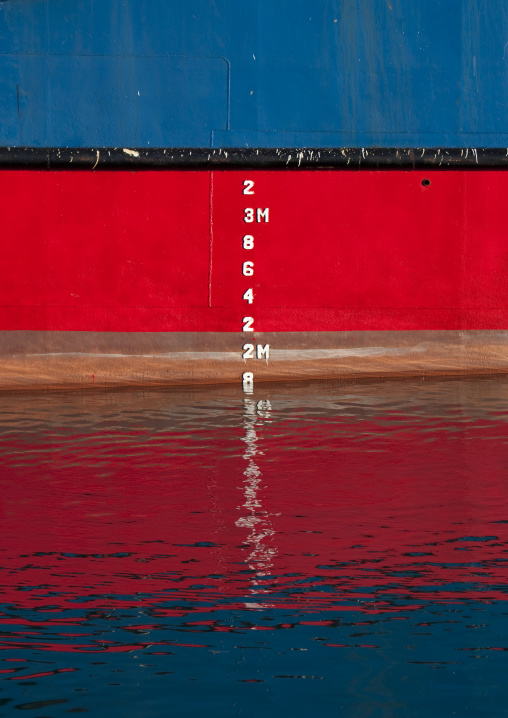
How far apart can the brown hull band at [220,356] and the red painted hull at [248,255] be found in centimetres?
2

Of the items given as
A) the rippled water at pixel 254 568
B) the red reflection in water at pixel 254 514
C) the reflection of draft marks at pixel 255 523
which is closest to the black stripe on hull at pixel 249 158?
the red reflection in water at pixel 254 514

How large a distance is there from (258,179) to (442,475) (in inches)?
132

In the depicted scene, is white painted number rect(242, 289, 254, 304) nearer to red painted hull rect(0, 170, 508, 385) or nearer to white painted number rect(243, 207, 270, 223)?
red painted hull rect(0, 170, 508, 385)

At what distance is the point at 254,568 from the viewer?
127 inches

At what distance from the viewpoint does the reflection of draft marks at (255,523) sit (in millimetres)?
3219

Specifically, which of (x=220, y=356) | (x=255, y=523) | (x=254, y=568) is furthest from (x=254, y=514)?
(x=220, y=356)

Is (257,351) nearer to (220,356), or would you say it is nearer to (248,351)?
(248,351)

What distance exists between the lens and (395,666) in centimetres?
244

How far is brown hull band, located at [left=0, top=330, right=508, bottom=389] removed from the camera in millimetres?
7602

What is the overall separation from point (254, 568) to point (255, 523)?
22.0 inches

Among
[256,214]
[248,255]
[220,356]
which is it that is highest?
[256,214]

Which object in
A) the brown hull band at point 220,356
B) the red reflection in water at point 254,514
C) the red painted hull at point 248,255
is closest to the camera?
the red reflection in water at point 254,514

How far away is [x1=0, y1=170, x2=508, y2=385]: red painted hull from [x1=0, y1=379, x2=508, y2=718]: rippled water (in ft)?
5.70

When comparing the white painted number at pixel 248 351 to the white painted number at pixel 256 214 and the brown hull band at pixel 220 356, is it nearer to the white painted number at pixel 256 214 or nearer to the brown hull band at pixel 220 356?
the brown hull band at pixel 220 356
